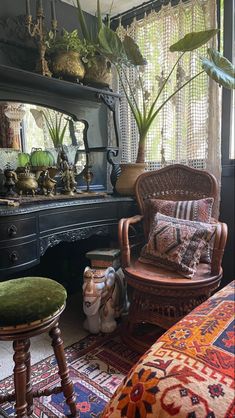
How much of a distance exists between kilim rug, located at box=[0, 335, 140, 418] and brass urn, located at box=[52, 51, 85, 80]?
1.77 metres

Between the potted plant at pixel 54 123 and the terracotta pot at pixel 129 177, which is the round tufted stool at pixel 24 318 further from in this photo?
the potted plant at pixel 54 123

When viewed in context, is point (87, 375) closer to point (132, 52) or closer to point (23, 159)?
point (23, 159)

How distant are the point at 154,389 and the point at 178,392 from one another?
51 millimetres

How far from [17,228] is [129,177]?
3.32ft

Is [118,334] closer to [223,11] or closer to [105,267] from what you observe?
[105,267]

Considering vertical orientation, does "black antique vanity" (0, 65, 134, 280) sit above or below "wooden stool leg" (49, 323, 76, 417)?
above

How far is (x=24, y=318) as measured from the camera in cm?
99

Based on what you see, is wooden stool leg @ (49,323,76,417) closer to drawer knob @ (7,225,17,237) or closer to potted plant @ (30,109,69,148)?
drawer knob @ (7,225,17,237)

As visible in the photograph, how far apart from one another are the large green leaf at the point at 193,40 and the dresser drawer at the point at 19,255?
1452mm

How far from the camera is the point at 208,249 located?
1863 mm

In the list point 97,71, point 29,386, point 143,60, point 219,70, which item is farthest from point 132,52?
point 29,386

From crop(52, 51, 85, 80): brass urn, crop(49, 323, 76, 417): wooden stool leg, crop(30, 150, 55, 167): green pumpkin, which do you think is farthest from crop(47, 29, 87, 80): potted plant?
crop(49, 323, 76, 417): wooden stool leg

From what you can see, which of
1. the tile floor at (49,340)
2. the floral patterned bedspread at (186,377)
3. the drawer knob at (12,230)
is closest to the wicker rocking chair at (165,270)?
the tile floor at (49,340)

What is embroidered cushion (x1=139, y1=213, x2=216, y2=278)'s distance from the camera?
1665 millimetres
